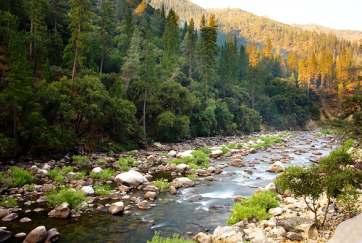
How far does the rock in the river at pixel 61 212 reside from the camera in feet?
59.9

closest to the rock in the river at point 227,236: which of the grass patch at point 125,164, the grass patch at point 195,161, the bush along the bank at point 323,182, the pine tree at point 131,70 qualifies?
the bush along the bank at point 323,182

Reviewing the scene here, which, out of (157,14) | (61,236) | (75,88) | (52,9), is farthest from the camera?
(157,14)

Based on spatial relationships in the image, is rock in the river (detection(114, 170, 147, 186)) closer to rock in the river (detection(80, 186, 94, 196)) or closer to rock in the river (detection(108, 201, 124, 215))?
rock in the river (detection(80, 186, 94, 196))

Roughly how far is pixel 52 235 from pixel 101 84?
2615cm

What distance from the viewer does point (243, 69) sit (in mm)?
104500

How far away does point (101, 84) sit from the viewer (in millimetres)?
39875

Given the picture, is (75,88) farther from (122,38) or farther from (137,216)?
(122,38)

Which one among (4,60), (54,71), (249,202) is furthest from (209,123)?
(249,202)

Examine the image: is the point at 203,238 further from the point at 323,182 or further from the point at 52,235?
the point at 52,235

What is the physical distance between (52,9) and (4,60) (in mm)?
24004

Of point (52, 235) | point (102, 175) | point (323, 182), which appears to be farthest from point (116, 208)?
point (323, 182)

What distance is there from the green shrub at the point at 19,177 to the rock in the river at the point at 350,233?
18.1 m

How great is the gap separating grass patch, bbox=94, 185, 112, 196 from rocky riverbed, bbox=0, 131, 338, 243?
8.6 inches

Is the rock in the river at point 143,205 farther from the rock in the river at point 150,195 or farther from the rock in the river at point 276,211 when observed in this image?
the rock in the river at point 276,211
